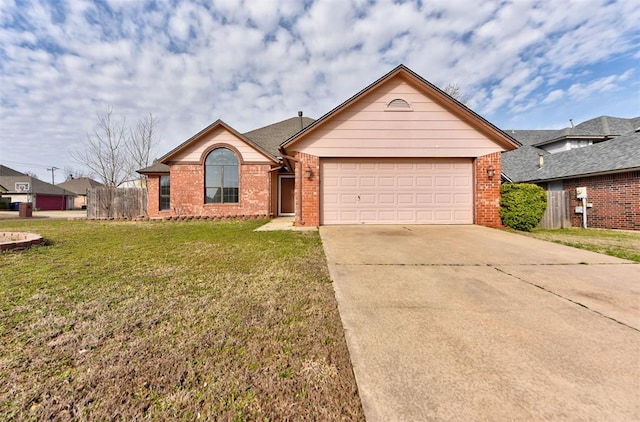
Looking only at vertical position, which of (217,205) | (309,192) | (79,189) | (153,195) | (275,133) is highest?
(275,133)

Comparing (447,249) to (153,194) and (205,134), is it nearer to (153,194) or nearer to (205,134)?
(205,134)

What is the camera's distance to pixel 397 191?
29.9 feet

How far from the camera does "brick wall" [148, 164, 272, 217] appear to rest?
43.3 feet

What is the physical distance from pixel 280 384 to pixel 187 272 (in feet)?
9.62

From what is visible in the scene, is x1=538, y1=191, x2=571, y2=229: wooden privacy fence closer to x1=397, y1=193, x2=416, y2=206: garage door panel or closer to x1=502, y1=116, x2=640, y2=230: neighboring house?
x1=502, y1=116, x2=640, y2=230: neighboring house

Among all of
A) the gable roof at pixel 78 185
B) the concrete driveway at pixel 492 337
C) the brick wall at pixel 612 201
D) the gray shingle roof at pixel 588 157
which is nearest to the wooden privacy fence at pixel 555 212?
the brick wall at pixel 612 201

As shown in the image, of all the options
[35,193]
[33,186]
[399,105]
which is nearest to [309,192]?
[399,105]

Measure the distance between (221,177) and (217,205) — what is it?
1.45m

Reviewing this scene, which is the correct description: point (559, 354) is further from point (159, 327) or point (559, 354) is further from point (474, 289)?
point (159, 327)

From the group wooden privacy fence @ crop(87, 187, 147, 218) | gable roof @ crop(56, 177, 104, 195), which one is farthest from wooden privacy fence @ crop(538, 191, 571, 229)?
gable roof @ crop(56, 177, 104, 195)

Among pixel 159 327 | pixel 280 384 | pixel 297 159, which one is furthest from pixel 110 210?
pixel 280 384

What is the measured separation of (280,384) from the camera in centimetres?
162

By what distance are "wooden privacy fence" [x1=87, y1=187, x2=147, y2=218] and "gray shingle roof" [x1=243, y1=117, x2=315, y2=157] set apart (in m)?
7.13

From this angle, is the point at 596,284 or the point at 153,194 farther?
the point at 153,194
